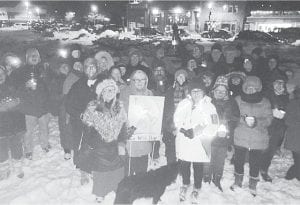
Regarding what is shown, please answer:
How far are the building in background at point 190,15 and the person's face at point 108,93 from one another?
4262 cm

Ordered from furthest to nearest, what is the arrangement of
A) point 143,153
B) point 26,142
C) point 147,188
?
point 26,142
point 143,153
point 147,188

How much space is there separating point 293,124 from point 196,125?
1.89m

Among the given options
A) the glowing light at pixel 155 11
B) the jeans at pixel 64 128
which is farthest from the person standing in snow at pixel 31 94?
the glowing light at pixel 155 11

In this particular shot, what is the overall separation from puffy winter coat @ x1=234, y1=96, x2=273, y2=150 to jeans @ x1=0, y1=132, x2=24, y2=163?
3.71 m

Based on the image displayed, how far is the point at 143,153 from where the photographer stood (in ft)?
15.1

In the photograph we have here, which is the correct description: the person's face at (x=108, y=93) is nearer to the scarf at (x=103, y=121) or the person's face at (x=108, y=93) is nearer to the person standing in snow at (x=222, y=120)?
the scarf at (x=103, y=121)

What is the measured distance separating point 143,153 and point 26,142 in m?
2.53

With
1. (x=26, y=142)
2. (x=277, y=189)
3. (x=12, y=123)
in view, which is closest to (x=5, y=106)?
(x=12, y=123)

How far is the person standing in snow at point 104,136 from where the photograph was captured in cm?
398

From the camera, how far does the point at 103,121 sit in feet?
13.0

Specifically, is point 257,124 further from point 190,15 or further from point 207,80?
point 190,15

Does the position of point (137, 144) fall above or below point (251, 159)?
above

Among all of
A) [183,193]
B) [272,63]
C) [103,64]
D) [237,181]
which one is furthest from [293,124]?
[103,64]

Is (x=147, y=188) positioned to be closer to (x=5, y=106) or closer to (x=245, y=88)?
(x=245, y=88)
